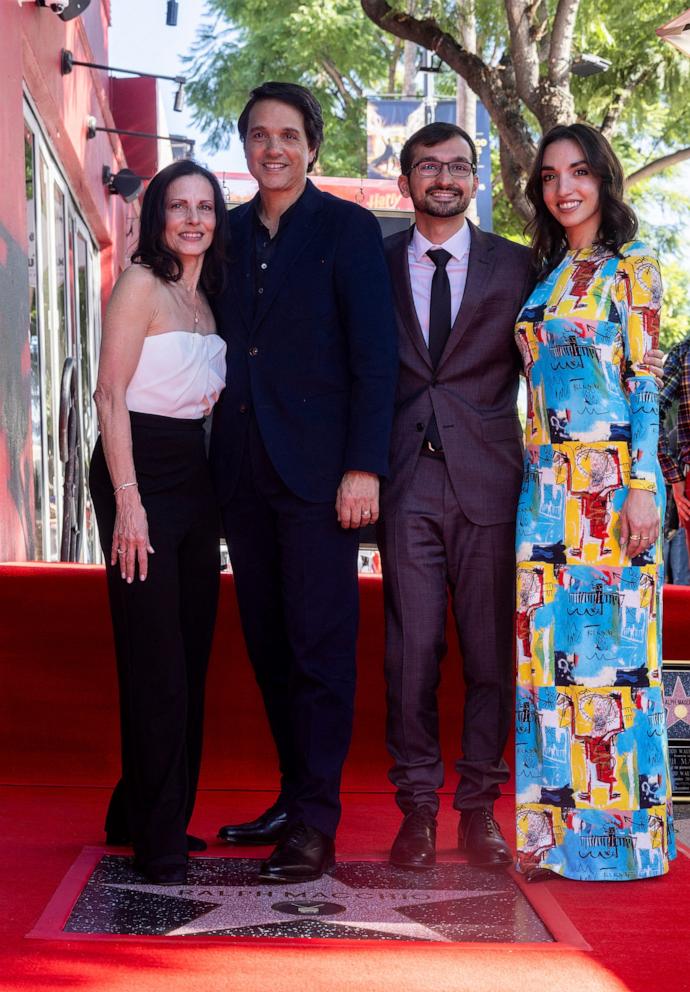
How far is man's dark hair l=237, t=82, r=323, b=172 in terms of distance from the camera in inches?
148

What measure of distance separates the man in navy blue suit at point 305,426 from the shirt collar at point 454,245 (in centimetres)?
20

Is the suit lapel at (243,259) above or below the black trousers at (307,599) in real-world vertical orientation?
above

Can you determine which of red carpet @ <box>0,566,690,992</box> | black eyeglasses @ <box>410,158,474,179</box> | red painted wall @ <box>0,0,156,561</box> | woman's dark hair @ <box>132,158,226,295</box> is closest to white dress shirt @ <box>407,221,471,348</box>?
black eyeglasses @ <box>410,158,474,179</box>

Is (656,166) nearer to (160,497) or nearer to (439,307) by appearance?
(439,307)

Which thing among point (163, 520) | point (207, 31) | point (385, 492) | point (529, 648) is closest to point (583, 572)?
point (529, 648)

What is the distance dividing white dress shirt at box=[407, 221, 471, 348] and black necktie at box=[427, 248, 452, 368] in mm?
12

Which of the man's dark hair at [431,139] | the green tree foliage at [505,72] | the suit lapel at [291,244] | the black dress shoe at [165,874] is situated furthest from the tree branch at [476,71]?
the black dress shoe at [165,874]

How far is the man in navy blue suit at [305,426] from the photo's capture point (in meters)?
3.64

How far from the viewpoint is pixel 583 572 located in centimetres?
370

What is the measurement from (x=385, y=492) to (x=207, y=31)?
22.0 meters

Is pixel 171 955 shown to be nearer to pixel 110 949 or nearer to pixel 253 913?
pixel 110 949

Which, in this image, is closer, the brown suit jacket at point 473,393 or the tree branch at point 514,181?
the brown suit jacket at point 473,393

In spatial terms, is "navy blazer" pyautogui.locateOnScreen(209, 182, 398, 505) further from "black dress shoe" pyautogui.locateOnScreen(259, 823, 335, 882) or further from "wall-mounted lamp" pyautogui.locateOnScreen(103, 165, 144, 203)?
"wall-mounted lamp" pyautogui.locateOnScreen(103, 165, 144, 203)

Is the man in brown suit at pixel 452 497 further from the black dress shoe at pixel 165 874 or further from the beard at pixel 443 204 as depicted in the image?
the black dress shoe at pixel 165 874
